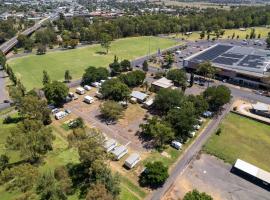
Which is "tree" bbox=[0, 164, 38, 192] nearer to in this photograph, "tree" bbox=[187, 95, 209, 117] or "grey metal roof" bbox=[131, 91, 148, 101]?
"grey metal roof" bbox=[131, 91, 148, 101]

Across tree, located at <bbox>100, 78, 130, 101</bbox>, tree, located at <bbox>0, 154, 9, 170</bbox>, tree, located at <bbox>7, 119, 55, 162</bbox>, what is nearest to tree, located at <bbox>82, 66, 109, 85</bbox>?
tree, located at <bbox>100, 78, 130, 101</bbox>

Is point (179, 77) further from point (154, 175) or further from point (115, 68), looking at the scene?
point (154, 175)

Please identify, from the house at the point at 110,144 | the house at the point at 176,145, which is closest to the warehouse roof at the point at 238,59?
the house at the point at 176,145

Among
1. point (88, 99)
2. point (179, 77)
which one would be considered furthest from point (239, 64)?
point (88, 99)

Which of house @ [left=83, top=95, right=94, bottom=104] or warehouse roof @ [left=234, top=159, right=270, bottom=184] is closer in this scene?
warehouse roof @ [left=234, top=159, right=270, bottom=184]

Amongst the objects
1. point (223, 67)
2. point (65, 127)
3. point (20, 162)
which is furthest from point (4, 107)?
point (223, 67)

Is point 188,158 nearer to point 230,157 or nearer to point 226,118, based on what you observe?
point 230,157
